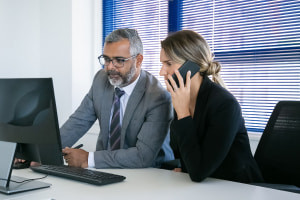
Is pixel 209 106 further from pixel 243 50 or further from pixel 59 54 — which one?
pixel 59 54

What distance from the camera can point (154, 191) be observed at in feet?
4.08

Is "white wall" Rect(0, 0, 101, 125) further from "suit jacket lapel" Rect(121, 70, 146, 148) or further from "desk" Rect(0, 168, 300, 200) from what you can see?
"desk" Rect(0, 168, 300, 200)

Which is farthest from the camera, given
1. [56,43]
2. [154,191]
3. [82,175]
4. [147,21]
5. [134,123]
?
[56,43]

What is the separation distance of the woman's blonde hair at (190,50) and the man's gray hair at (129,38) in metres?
0.39

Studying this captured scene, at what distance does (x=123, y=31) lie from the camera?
2.04 metres

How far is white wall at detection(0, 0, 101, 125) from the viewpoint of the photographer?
3445mm

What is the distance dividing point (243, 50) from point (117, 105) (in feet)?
4.22

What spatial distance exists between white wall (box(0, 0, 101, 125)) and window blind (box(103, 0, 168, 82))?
245 mm

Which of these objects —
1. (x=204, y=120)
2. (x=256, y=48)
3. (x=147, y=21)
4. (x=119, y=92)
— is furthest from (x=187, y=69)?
(x=147, y=21)

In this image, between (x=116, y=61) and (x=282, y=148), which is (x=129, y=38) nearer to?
(x=116, y=61)

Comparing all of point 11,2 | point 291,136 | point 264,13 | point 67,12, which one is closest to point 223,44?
point 264,13

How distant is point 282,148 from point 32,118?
1154 millimetres

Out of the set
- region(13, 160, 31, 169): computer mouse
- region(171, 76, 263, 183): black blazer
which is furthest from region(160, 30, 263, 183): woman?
region(13, 160, 31, 169): computer mouse

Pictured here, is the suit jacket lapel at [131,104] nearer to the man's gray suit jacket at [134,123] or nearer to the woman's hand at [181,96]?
the man's gray suit jacket at [134,123]
